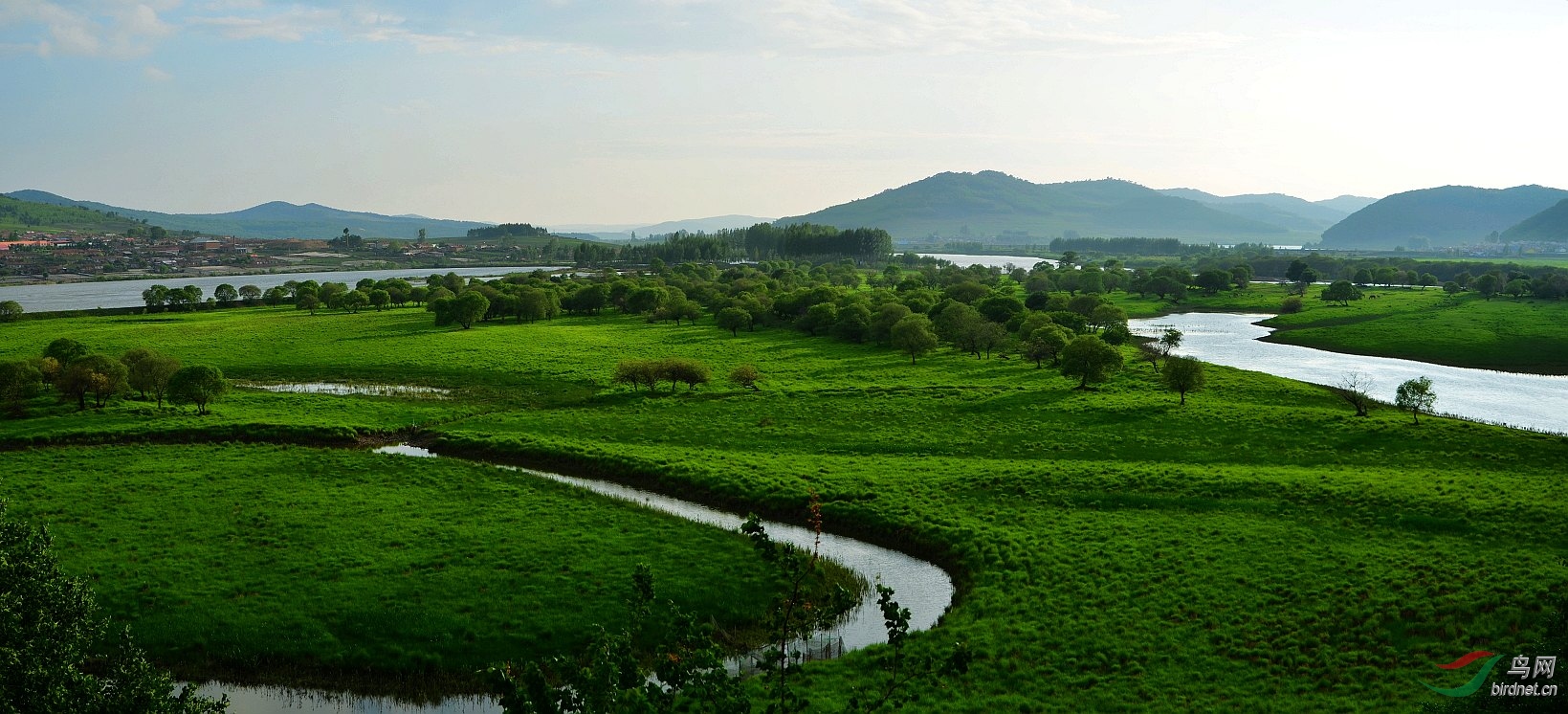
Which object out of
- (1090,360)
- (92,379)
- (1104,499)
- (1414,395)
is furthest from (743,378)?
(1414,395)

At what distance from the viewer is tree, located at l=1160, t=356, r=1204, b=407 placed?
2365 inches

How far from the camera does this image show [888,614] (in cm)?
1554

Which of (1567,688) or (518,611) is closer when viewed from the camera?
(1567,688)

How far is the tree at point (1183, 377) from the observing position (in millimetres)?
60062

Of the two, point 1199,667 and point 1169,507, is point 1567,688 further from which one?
point 1169,507

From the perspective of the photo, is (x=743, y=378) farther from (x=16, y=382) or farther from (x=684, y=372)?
(x=16, y=382)

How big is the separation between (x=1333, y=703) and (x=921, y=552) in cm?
1535

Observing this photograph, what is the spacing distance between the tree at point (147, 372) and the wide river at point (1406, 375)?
8920 centimetres

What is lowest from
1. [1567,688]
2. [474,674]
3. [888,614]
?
[474,674]

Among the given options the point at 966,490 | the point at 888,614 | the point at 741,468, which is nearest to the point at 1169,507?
the point at 966,490

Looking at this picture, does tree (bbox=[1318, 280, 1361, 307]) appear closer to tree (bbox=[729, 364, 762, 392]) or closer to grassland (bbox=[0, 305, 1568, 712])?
A: grassland (bbox=[0, 305, 1568, 712])

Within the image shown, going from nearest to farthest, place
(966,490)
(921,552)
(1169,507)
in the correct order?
(921,552)
(1169,507)
(966,490)

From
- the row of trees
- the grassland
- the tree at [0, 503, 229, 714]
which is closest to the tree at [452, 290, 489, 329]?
the grassland

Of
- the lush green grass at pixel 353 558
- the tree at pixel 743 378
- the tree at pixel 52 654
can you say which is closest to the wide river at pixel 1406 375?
the tree at pixel 743 378
